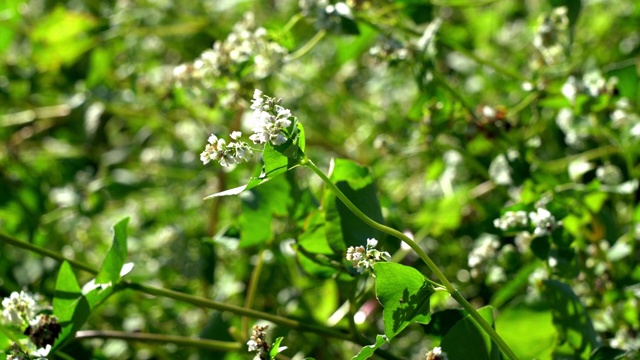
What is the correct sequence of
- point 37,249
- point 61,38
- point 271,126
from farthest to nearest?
1. point 61,38
2. point 37,249
3. point 271,126

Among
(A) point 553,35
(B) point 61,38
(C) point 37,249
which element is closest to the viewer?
(C) point 37,249

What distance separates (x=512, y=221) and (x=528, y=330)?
0.15 metres

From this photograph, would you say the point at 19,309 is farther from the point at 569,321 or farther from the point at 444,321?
the point at 569,321

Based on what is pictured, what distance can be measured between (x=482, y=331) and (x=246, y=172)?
2.88 ft

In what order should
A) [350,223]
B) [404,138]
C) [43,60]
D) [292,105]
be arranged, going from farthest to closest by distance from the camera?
[43,60]
[292,105]
[404,138]
[350,223]

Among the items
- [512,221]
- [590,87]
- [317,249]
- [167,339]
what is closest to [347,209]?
[317,249]

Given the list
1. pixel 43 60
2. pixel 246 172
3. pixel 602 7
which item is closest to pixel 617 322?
pixel 246 172

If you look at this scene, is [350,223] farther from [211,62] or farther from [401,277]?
[211,62]

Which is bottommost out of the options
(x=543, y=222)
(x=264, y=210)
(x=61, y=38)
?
(x=61, y=38)

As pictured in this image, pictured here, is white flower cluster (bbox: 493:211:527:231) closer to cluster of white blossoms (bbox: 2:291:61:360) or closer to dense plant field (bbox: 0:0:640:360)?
dense plant field (bbox: 0:0:640:360)

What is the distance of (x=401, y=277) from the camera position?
73 centimetres

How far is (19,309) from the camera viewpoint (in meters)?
0.86

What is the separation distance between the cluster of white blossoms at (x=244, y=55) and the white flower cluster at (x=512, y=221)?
0.41 metres

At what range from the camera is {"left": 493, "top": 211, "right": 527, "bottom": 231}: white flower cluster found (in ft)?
2.95
